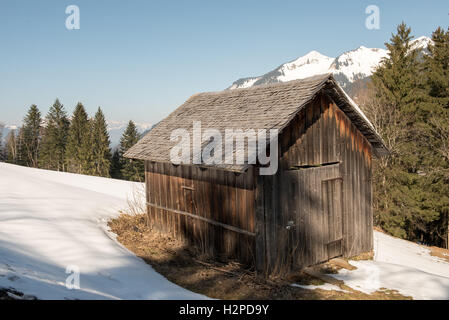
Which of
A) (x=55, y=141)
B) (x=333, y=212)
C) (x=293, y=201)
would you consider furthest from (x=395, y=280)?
(x=55, y=141)

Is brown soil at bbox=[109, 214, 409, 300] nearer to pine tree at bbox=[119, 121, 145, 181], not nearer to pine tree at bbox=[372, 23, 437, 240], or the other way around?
pine tree at bbox=[372, 23, 437, 240]

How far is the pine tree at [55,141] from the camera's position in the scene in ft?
180

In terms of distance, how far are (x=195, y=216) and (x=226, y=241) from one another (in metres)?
1.61

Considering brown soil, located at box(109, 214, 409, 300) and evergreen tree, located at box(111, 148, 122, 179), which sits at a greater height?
evergreen tree, located at box(111, 148, 122, 179)

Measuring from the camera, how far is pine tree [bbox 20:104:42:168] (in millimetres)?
58438

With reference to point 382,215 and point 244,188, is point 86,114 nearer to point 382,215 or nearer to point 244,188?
point 382,215

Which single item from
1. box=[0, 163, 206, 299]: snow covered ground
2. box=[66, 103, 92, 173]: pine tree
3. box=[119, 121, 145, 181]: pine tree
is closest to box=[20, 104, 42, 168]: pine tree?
box=[66, 103, 92, 173]: pine tree

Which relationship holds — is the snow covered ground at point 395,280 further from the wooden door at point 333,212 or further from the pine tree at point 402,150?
the pine tree at point 402,150

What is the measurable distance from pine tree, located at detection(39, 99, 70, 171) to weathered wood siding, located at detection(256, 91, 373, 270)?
5311 cm

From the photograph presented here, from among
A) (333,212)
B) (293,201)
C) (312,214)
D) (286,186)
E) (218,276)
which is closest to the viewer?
(218,276)

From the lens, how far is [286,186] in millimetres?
9117

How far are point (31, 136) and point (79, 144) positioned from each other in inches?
491

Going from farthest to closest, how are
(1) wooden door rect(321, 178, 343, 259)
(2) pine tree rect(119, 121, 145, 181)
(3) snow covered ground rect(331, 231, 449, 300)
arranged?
(2) pine tree rect(119, 121, 145, 181)
(1) wooden door rect(321, 178, 343, 259)
(3) snow covered ground rect(331, 231, 449, 300)

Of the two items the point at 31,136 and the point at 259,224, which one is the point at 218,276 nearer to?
the point at 259,224
